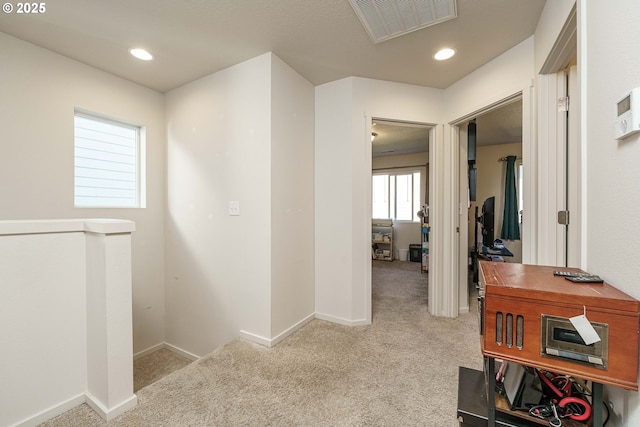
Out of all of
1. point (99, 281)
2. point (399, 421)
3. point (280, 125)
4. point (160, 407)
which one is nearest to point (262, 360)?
point (160, 407)

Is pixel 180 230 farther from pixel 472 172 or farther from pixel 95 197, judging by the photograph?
pixel 472 172

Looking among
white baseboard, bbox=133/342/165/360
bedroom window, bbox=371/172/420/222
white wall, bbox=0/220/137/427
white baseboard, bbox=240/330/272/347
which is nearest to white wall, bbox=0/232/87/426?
white wall, bbox=0/220/137/427

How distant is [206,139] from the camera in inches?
107

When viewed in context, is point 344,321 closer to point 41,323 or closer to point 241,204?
point 241,204

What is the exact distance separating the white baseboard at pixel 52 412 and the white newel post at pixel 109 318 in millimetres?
58

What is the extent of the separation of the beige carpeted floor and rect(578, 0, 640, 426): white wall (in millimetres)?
990

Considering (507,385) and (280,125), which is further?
(280,125)

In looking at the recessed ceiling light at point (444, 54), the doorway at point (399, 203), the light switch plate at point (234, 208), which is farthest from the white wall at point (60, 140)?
the doorway at point (399, 203)

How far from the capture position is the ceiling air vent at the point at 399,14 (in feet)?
5.59

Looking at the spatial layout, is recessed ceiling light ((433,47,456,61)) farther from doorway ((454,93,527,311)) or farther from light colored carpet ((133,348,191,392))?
light colored carpet ((133,348,191,392))

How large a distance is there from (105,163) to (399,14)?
9.86 ft

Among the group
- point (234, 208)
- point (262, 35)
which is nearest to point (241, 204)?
point (234, 208)

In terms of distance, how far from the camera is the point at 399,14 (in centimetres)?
180

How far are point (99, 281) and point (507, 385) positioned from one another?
203 cm
